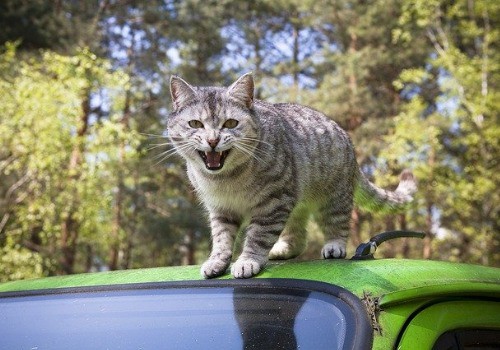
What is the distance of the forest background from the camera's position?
1383 cm

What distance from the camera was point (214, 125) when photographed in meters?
3.44

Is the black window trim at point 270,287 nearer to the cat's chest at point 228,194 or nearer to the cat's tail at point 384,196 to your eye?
the cat's chest at point 228,194

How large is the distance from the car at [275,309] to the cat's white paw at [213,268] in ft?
0.11

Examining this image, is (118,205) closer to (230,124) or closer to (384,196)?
(384,196)

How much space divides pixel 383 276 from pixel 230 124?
179 cm

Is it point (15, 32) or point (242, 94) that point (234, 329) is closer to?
point (242, 94)

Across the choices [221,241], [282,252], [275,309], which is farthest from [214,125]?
[275,309]

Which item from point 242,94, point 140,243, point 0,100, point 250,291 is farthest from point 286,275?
point 140,243

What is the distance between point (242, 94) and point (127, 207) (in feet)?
68.7

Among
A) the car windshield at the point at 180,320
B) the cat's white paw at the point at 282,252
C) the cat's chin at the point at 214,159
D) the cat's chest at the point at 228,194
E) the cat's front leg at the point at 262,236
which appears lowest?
the car windshield at the point at 180,320

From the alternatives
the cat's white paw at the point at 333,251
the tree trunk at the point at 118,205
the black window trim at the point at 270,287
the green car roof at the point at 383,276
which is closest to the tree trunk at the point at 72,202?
the tree trunk at the point at 118,205

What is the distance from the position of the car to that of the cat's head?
103 centimetres

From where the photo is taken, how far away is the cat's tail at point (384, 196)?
4.31m

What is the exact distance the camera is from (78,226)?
17500 millimetres
